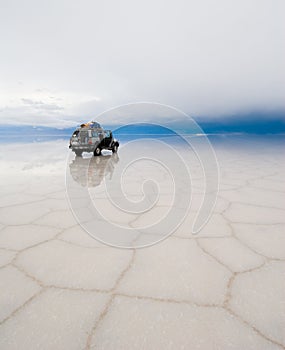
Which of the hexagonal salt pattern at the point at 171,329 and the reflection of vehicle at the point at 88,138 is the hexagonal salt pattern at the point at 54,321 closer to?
the hexagonal salt pattern at the point at 171,329

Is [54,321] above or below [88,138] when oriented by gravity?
below

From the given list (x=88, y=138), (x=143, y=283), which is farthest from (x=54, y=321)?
(x=88, y=138)

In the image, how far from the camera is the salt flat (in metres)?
1.04

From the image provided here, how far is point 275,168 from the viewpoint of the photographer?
206 inches

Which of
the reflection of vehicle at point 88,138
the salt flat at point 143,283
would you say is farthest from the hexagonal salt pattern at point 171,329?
the reflection of vehicle at point 88,138

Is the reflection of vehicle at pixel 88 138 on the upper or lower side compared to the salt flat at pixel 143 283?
upper

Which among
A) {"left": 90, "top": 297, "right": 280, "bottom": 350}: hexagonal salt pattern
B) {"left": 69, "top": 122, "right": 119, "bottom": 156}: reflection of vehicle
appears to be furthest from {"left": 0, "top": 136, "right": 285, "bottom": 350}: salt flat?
{"left": 69, "top": 122, "right": 119, "bottom": 156}: reflection of vehicle

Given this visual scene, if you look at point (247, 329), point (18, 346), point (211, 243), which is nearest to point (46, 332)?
point (18, 346)

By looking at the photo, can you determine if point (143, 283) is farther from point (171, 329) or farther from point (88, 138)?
point (88, 138)

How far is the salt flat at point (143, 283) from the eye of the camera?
1.04 metres

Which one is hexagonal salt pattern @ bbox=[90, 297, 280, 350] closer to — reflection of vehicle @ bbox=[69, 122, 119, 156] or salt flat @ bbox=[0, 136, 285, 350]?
salt flat @ bbox=[0, 136, 285, 350]

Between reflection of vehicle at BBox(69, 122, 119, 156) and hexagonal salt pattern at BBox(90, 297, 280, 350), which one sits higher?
reflection of vehicle at BBox(69, 122, 119, 156)

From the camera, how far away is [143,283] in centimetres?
138

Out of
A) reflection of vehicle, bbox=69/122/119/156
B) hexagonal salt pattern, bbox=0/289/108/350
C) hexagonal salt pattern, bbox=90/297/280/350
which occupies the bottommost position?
hexagonal salt pattern, bbox=0/289/108/350
